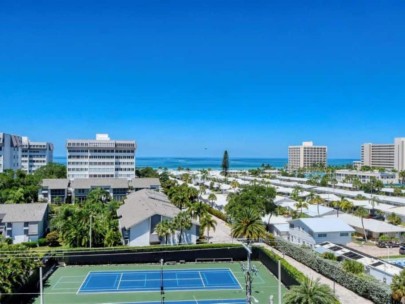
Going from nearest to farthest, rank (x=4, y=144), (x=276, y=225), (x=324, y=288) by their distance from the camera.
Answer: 1. (x=324, y=288)
2. (x=276, y=225)
3. (x=4, y=144)

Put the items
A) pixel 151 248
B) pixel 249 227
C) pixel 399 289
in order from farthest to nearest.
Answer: pixel 151 248, pixel 249 227, pixel 399 289

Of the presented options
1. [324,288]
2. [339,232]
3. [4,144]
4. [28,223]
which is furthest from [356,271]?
[4,144]

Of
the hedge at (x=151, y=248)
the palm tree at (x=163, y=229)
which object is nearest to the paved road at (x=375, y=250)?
the hedge at (x=151, y=248)

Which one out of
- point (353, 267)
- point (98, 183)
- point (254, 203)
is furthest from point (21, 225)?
point (353, 267)

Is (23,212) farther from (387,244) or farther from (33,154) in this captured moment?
(33,154)

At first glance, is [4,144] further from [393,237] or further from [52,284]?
[393,237]
